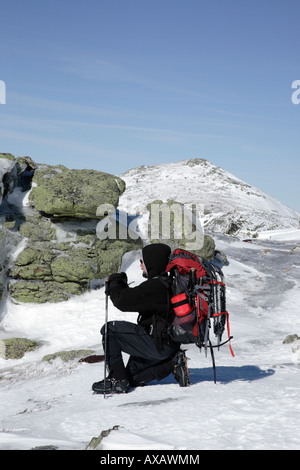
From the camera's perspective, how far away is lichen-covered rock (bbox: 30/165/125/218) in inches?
631

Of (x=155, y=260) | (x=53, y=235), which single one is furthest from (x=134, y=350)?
(x=53, y=235)

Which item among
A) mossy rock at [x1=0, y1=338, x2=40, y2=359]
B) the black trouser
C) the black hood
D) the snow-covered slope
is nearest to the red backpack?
the black hood

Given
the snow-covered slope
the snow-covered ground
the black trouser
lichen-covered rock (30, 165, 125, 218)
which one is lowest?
the snow-covered ground

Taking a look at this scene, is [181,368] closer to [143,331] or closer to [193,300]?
[143,331]

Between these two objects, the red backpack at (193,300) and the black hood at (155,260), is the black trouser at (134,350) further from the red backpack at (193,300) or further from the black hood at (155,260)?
the black hood at (155,260)

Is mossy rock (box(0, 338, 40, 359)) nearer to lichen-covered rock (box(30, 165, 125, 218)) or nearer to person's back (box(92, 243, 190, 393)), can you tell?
lichen-covered rock (box(30, 165, 125, 218))

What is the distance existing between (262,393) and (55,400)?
321cm

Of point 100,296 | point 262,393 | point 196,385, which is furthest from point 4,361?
point 262,393

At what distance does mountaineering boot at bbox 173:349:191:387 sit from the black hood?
1.29 meters

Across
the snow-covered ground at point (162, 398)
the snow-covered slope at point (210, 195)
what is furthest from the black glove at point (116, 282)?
the snow-covered slope at point (210, 195)

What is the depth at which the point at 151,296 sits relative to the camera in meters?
5.94

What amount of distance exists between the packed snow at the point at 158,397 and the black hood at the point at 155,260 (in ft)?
5.62

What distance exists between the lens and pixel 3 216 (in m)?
16.5

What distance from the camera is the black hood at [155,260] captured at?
6.09m
